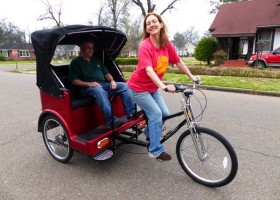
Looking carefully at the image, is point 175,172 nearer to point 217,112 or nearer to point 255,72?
point 217,112

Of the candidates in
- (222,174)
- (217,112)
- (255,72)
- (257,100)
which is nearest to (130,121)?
(222,174)

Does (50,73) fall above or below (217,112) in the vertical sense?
above

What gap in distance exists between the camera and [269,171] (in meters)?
3.23

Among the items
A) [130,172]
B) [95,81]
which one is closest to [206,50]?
[95,81]

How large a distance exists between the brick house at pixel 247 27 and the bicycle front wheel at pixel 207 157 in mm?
18539

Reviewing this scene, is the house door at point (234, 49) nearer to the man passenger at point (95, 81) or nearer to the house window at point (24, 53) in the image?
the man passenger at point (95, 81)

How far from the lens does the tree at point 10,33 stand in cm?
7006

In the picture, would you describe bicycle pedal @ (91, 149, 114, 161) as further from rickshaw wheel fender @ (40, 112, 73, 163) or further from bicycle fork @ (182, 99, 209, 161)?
bicycle fork @ (182, 99, 209, 161)

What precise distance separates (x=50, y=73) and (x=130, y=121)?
135 centimetres

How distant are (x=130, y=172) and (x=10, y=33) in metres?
81.9

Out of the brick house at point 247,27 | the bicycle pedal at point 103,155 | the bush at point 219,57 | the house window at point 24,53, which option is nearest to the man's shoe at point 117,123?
the bicycle pedal at point 103,155

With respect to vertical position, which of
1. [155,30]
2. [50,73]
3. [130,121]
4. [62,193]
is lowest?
[62,193]

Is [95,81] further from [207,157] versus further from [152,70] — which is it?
[207,157]

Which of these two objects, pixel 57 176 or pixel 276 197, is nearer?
pixel 276 197
